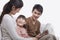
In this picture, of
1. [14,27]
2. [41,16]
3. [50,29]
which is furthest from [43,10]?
[14,27]

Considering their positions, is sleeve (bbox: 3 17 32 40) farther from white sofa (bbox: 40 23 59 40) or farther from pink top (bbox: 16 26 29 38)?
white sofa (bbox: 40 23 59 40)

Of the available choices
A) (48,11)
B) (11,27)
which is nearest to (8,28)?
(11,27)

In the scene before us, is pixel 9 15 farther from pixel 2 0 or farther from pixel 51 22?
pixel 51 22

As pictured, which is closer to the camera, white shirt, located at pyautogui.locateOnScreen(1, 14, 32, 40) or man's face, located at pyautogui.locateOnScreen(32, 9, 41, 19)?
white shirt, located at pyautogui.locateOnScreen(1, 14, 32, 40)

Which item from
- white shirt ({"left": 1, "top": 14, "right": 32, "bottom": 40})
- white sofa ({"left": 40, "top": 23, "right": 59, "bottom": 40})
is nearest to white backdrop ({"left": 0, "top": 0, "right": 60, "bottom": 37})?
white sofa ({"left": 40, "top": 23, "right": 59, "bottom": 40})

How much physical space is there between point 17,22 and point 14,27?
0.28 ft

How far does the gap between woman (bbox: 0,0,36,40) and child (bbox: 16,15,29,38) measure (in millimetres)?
48

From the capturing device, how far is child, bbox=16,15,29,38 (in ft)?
3.85

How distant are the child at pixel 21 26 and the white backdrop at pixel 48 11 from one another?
56 millimetres

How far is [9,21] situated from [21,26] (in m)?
0.17

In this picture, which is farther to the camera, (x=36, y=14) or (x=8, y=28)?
(x=36, y=14)

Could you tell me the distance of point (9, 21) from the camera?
1.05 metres

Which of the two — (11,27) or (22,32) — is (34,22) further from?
(11,27)

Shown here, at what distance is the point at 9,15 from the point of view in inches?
42.9
